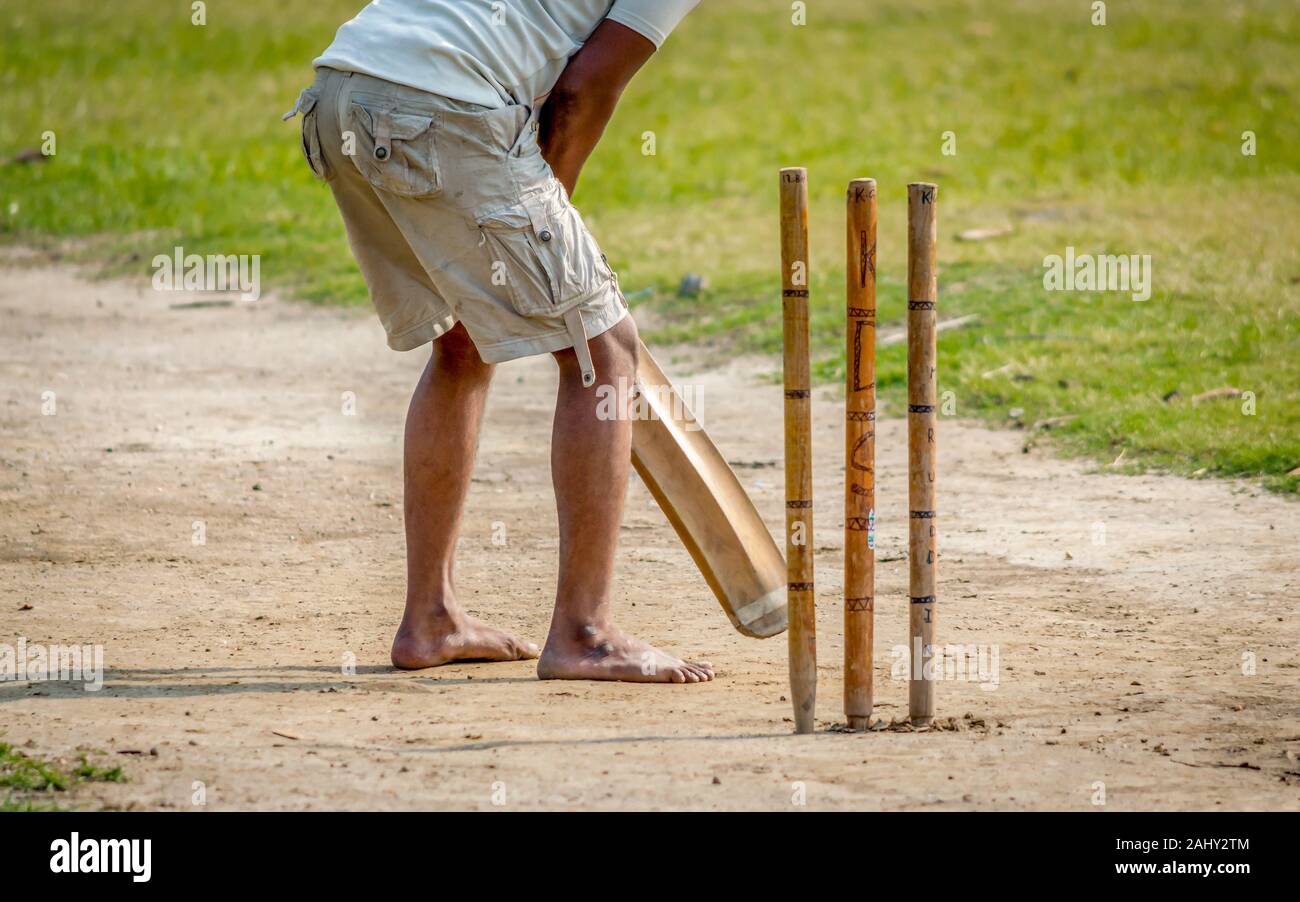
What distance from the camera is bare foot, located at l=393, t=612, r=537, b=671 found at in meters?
4.18

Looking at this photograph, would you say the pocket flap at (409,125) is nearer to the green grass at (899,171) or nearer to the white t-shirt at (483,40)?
the white t-shirt at (483,40)

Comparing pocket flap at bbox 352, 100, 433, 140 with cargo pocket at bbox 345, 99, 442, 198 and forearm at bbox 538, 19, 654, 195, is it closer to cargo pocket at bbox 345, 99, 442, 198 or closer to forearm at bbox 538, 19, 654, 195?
cargo pocket at bbox 345, 99, 442, 198

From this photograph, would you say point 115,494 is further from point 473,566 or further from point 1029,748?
point 1029,748

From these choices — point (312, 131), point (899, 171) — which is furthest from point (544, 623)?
point (899, 171)

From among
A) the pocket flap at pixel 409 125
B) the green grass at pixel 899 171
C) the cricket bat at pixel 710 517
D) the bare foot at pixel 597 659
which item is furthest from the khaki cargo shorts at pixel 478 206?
the green grass at pixel 899 171

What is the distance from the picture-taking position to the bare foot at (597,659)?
13.0 ft

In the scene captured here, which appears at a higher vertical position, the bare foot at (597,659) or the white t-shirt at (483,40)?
the white t-shirt at (483,40)

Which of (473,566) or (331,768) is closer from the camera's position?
(331,768)

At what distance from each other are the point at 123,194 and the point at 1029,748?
10941 millimetres

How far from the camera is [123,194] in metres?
12.9

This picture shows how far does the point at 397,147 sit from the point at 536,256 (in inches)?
15.0

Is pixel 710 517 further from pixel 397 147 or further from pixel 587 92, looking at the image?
pixel 397 147

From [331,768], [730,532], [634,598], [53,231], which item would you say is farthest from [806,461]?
[53,231]

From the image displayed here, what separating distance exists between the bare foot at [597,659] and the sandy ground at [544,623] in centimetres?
4
